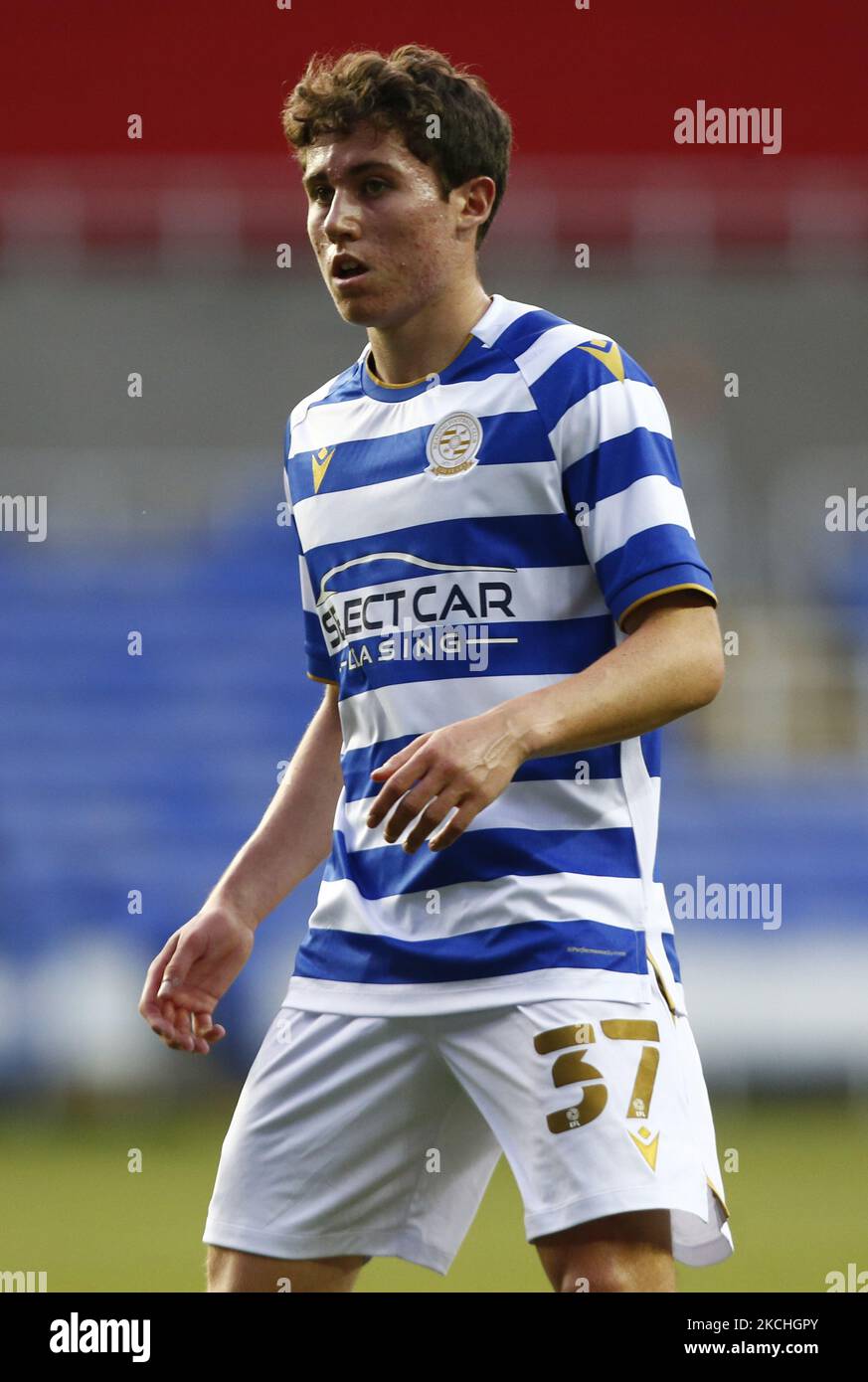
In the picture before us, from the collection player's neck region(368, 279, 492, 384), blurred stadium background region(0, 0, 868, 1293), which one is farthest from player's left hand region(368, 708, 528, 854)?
blurred stadium background region(0, 0, 868, 1293)

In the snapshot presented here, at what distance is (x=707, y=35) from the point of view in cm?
914

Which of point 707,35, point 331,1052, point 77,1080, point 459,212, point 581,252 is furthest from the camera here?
point 707,35

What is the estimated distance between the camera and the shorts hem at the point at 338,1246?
237 centimetres

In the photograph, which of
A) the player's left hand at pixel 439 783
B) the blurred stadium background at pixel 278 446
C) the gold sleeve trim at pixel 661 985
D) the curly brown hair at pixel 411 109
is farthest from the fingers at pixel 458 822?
the blurred stadium background at pixel 278 446

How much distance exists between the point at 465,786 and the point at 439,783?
→ 3 centimetres

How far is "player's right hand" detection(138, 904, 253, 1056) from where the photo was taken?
98.8 inches

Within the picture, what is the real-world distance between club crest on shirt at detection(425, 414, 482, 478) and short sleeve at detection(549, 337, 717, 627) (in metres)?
0.11

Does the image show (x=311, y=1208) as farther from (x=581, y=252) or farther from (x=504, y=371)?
(x=581, y=252)

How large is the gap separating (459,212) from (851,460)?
21.7 ft

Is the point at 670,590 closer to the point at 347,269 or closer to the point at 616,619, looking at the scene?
the point at 616,619

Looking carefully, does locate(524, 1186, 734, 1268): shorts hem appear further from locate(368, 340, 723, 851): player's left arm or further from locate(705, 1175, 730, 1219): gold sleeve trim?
locate(368, 340, 723, 851): player's left arm

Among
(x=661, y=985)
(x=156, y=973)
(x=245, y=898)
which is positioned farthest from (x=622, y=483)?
(x=156, y=973)

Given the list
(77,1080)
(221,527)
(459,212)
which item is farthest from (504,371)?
(221,527)

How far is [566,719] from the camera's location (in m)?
2.08
